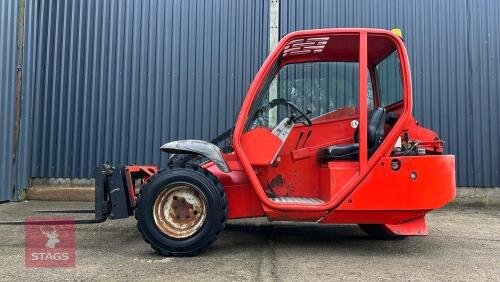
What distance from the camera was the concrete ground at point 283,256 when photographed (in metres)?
3.92

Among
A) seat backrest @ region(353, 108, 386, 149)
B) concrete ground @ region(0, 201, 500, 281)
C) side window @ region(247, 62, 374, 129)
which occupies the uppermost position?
side window @ region(247, 62, 374, 129)

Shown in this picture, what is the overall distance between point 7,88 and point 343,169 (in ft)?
19.6

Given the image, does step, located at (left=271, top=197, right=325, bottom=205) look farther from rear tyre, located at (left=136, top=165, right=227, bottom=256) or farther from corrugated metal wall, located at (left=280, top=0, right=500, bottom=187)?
corrugated metal wall, located at (left=280, top=0, right=500, bottom=187)

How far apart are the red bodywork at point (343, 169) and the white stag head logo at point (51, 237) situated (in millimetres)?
1836

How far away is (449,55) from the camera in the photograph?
828 centimetres

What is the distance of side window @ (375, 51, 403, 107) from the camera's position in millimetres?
4902

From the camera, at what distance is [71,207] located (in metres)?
7.49

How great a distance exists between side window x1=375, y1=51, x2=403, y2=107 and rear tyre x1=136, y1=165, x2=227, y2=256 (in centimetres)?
211

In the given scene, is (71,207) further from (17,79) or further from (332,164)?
(332,164)

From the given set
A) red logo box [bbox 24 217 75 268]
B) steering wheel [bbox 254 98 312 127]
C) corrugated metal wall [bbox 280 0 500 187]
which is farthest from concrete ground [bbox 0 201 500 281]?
corrugated metal wall [bbox 280 0 500 187]

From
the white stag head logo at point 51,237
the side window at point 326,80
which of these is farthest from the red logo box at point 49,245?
the side window at point 326,80

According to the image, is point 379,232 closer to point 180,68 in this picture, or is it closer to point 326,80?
point 326,80

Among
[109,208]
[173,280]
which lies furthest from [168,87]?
[173,280]

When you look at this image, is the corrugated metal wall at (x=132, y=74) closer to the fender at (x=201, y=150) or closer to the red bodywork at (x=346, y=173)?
the red bodywork at (x=346, y=173)
